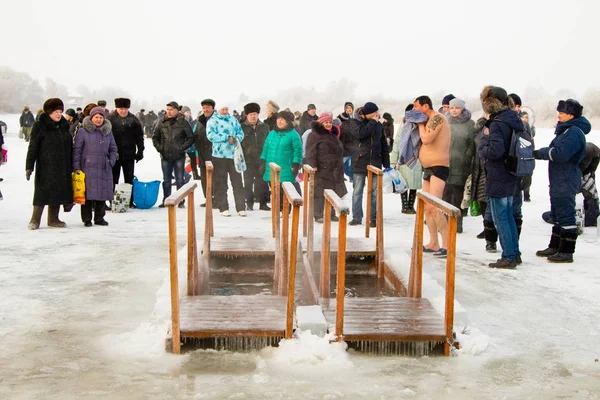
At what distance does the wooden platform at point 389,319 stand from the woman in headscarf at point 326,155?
4.71m

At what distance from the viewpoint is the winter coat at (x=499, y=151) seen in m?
7.21

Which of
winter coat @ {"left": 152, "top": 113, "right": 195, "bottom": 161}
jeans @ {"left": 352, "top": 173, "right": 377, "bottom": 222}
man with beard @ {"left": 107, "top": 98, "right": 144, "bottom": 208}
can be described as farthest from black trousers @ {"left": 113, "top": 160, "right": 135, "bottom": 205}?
jeans @ {"left": 352, "top": 173, "right": 377, "bottom": 222}

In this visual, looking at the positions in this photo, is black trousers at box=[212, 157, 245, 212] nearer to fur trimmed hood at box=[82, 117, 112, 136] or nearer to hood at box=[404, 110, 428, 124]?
fur trimmed hood at box=[82, 117, 112, 136]

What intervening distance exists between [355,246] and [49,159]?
4204mm

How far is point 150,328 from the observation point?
16.8 feet

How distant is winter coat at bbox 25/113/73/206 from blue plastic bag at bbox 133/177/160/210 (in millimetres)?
2422

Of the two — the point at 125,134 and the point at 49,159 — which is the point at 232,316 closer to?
the point at 49,159

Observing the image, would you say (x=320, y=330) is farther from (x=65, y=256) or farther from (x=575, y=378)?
(x=65, y=256)

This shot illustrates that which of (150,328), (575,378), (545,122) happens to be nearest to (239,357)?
(150,328)

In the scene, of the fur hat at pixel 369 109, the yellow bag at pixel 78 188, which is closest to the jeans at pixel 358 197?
the fur hat at pixel 369 109

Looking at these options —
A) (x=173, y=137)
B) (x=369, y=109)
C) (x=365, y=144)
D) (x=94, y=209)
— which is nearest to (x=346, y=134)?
(x=365, y=144)

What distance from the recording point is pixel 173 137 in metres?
11.9

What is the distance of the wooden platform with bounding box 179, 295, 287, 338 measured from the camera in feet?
15.9

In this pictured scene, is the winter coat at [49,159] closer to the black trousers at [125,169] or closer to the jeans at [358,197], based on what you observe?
the black trousers at [125,169]
